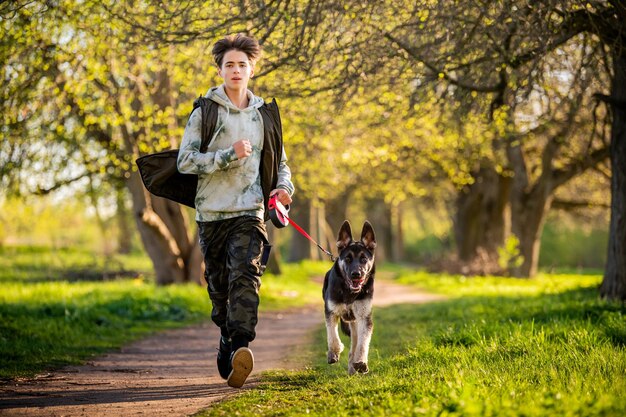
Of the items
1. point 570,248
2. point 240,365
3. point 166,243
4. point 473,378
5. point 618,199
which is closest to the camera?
point 473,378

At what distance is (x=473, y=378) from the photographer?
4.82m

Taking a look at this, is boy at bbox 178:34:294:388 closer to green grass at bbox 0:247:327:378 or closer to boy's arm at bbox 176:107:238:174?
boy's arm at bbox 176:107:238:174

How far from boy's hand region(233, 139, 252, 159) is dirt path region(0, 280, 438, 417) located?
184 cm

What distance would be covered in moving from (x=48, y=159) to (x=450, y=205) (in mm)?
28465

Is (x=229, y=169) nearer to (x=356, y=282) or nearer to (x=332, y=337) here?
(x=356, y=282)

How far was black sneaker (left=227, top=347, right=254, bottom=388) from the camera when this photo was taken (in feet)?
16.7

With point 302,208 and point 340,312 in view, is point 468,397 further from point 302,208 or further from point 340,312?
point 302,208

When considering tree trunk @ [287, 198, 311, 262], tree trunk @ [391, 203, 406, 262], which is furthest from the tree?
tree trunk @ [391, 203, 406, 262]

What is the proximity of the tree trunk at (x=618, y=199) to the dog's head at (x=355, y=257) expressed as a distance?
19.6 ft

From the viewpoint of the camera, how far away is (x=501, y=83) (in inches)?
400

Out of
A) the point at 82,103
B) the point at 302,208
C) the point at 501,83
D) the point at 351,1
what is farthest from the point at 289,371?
the point at 302,208

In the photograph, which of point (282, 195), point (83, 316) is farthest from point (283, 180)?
point (83, 316)

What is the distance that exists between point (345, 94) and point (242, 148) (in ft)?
22.4

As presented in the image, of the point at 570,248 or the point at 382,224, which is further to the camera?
the point at 382,224
